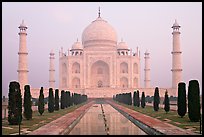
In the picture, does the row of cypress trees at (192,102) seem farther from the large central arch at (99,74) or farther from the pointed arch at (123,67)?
Result: the large central arch at (99,74)

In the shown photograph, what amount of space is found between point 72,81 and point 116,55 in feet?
19.5

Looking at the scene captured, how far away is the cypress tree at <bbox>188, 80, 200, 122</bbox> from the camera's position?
10.2m

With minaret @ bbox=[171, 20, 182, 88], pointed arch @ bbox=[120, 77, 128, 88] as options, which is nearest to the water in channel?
minaret @ bbox=[171, 20, 182, 88]

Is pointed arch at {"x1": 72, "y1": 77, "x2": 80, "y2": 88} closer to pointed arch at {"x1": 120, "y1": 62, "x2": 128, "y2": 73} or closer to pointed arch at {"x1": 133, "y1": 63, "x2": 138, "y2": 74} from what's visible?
pointed arch at {"x1": 120, "y1": 62, "x2": 128, "y2": 73}

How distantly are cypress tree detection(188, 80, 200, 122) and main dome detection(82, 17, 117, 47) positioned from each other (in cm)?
3094

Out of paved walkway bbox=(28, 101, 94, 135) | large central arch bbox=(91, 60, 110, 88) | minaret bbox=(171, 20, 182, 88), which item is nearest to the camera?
paved walkway bbox=(28, 101, 94, 135)

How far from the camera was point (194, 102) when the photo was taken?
10461 millimetres

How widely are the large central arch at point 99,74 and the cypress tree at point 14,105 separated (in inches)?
1190

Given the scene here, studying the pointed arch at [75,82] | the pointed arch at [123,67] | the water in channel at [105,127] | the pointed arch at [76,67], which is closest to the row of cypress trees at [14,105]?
the water in channel at [105,127]

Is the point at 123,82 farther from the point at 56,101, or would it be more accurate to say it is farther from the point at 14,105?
the point at 14,105

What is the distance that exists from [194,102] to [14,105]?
546 cm

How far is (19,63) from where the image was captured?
31.8m

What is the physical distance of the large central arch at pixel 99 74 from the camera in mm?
40969

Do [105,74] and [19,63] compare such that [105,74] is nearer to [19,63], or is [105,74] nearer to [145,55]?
[145,55]
